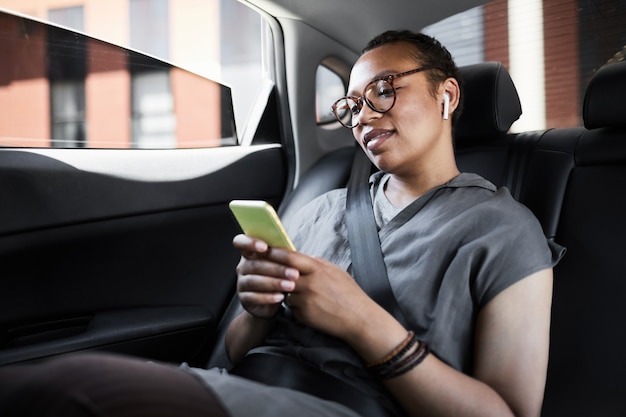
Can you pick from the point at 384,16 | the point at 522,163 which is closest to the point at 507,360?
the point at 522,163

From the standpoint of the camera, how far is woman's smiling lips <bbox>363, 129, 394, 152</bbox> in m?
1.47

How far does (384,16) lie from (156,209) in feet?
3.17

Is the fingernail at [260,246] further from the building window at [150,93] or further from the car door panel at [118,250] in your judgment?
the building window at [150,93]

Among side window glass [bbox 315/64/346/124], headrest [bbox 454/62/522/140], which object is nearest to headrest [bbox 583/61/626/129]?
headrest [bbox 454/62/522/140]

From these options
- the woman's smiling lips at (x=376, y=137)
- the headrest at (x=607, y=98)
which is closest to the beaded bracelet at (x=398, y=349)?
the woman's smiling lips at (x=376, y=137)

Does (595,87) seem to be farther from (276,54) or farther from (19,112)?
(19,112)

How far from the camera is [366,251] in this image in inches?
55.6

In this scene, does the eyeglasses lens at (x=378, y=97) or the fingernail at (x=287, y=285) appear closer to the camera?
the fingernail at (x=287, y=285)

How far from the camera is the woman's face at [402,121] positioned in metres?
1.47

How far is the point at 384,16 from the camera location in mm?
2158

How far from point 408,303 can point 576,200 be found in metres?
0.56

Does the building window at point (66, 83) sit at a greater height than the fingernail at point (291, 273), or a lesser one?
greater

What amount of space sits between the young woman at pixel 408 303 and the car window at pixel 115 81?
81 centimetres

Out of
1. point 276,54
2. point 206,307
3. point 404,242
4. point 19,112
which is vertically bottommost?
point 206,307
